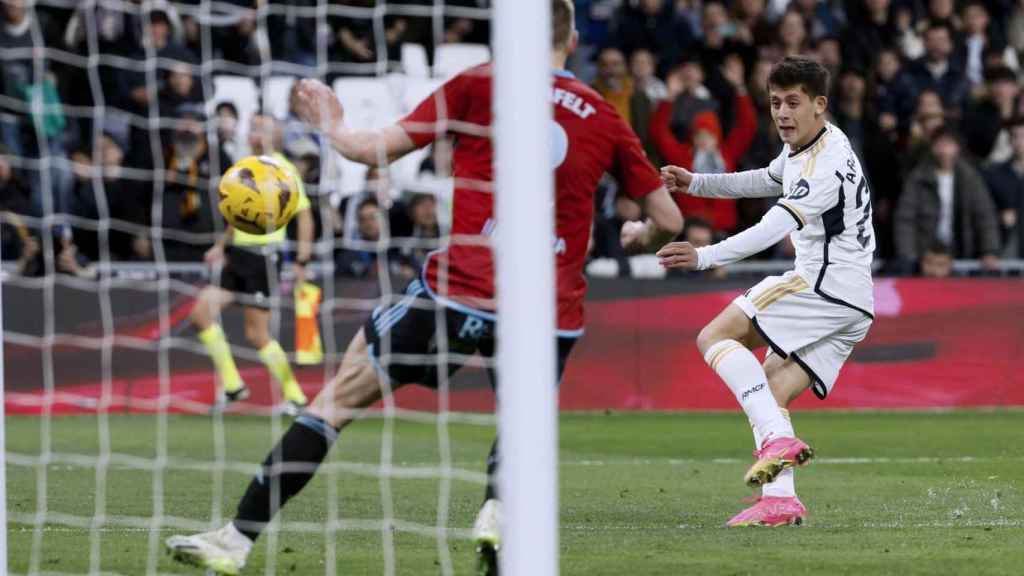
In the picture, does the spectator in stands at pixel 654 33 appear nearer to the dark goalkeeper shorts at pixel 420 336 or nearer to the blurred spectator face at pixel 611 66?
the blurred spectator face at pixel 611 66

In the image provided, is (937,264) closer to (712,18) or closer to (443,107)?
(712,18)

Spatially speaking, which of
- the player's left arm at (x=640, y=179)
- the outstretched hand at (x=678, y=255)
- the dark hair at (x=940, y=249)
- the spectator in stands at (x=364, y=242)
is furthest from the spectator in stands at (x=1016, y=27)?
the player's left arm at (x=640, y=179)

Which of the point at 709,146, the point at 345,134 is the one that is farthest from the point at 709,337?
the point at 709,146

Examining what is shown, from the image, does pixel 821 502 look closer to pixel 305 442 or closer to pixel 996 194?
pixel 305 442

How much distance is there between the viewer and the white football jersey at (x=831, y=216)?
7.35 m

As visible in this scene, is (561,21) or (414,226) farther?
(414,226)

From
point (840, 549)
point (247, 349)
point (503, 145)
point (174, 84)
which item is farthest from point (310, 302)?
point (503, 145)

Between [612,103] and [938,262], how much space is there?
124 inches

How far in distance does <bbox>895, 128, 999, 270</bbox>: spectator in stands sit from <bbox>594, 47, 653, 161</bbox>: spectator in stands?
2392 millimetres

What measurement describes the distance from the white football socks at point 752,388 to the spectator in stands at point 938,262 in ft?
25.6

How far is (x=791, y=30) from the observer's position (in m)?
16.4

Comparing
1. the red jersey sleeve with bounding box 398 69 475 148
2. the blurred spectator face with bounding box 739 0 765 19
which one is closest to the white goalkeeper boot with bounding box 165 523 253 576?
the red jersey sleeve with bounding box 398 69 475 148

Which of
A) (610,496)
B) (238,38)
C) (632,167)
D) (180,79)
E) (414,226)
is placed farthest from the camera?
(238,38)

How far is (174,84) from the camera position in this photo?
1395 cm
